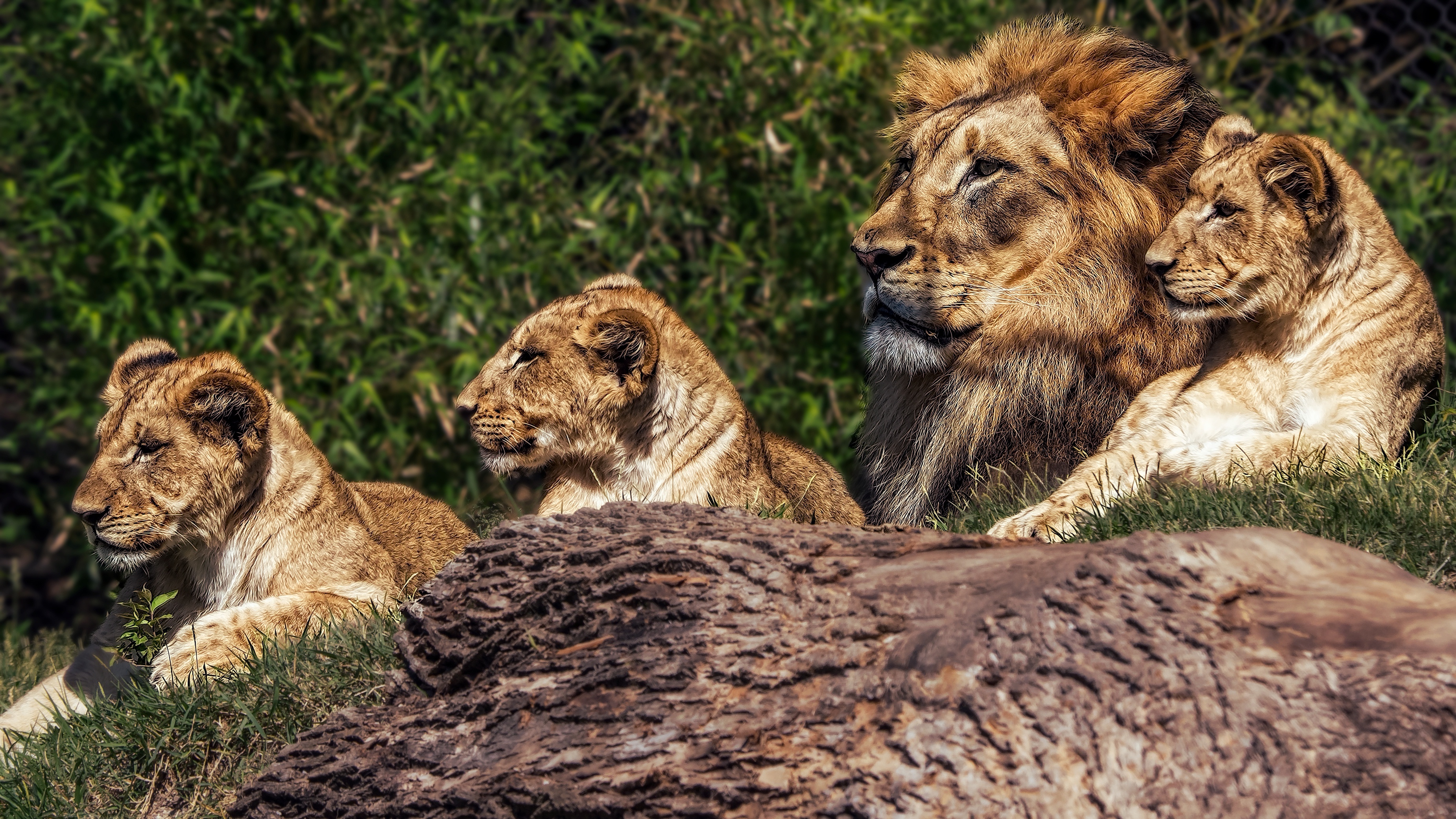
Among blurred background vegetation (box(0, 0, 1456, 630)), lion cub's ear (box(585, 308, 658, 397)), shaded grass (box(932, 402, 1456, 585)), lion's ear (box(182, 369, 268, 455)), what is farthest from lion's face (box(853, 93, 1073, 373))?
blurred background vegetation (box(0, 0, 1456, 630))

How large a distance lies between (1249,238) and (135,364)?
3.22m

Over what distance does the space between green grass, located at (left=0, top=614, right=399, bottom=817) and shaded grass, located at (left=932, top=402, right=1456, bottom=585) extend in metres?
1.75

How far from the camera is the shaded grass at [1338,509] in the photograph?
289 cm

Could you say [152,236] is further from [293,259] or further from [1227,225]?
[1227,225]

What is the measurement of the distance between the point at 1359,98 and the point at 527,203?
4.31 m

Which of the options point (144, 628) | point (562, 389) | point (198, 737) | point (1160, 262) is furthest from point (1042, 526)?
point (144, 628)

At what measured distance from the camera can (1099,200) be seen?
3.95 m

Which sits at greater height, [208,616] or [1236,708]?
[1236,708]

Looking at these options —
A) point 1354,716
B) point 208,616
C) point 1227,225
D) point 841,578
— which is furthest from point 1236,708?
point 208,616

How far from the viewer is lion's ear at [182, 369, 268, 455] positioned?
3805mm

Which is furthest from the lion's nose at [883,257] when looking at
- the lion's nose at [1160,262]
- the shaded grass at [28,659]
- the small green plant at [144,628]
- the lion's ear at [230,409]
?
the shaded grass at [28,659]

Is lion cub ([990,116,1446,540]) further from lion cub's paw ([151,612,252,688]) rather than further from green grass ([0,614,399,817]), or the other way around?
lion cub's paw ([151,612,252,688])

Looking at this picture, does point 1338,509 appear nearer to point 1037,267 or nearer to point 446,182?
point 1037,267

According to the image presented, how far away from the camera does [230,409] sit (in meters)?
3.86
